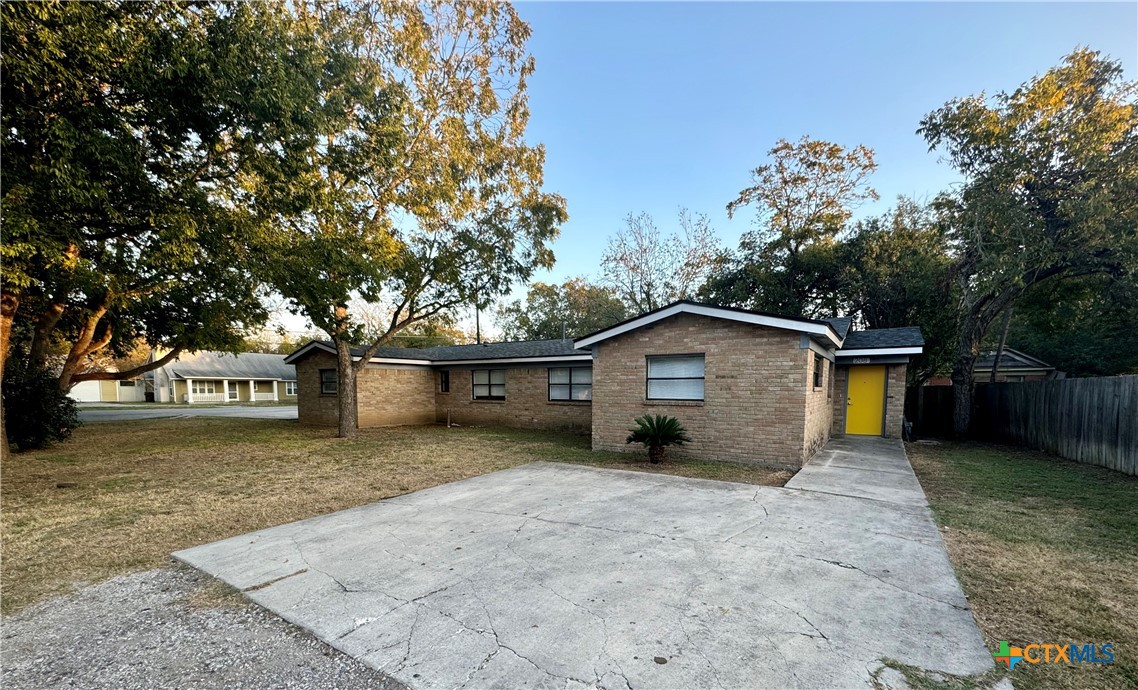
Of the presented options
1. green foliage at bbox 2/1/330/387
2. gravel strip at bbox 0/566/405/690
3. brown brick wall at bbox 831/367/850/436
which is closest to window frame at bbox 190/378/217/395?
green foliage at bbox 2/1/330/387

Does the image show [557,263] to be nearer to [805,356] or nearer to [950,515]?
[805,356]

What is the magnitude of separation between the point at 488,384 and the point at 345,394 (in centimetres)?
493

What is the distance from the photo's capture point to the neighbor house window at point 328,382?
1667 cm

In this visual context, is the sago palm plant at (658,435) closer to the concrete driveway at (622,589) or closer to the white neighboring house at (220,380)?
the concrete driveway at (622,589)

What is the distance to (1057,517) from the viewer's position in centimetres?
515

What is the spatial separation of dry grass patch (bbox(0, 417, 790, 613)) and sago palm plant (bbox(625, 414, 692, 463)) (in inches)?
15.7

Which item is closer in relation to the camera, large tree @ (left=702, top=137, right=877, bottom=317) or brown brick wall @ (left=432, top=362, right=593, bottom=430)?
brown brick wall @ (left=432, top=362, right=593, bottom=430)

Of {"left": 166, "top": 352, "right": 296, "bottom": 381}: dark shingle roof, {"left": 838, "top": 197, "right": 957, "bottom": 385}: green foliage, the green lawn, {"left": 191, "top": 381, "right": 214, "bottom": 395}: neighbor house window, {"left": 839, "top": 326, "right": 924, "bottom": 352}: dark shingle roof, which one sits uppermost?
{"left": 838, "top": 197, "right": 957, "bottom": 385}: green foliage

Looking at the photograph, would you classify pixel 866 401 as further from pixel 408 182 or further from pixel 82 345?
pixel 82 345

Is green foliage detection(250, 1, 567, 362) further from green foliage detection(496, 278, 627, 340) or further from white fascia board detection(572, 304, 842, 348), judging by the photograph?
green foliage detection(496, 278, 627, 340)

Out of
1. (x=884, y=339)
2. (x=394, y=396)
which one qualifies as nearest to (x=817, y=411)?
(x=884, y=339)

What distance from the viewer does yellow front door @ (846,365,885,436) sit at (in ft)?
39.1

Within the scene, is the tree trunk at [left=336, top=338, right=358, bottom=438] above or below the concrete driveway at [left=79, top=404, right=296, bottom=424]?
above

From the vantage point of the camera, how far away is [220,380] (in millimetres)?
34219
